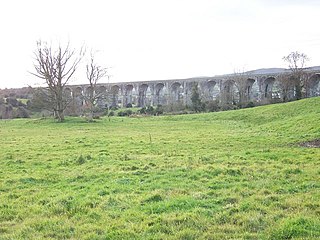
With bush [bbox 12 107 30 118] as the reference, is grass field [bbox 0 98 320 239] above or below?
below

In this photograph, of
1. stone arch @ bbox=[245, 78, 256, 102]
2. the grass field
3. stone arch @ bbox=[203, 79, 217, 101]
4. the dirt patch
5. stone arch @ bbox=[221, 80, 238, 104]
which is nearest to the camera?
the grass field

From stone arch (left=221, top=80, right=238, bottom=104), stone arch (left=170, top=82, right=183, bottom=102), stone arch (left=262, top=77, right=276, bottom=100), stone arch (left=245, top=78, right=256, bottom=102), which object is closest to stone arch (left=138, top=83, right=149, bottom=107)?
stone arch (left=170, top=82, right=183, bottom=102)

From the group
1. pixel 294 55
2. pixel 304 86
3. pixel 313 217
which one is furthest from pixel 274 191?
pixel 294 55

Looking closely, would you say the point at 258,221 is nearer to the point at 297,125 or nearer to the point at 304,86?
the point at 297,125

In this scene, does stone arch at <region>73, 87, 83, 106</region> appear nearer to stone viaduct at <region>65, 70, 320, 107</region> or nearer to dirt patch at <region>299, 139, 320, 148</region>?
stone viaduct at <region>65, 70, 320, 107</region>

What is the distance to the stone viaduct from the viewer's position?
63.4 m

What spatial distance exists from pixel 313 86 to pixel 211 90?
70.5ft

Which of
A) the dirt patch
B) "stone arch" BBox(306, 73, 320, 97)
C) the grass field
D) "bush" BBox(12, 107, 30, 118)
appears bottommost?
the dirt patch

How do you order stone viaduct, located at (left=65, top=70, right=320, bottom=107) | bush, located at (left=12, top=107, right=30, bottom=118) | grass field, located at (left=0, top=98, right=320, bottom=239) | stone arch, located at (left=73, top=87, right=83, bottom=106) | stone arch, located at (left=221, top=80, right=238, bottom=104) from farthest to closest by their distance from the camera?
stone arch, located at (left=221, top=80, right=238, bottom=104), stone viaduct, located at (left=65, top=70, right=320, bottom=107), bush, located at (left=12, top=107, right=30, bottom=118), stone arch, located at (left=73, top=87, right=83, bottom=106), grass field, located at (left=0, top=98, right=320, bottom=239)

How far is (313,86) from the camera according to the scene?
6494cm

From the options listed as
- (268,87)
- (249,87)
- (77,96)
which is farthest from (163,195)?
(249,87)

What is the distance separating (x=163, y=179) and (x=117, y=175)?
1.47 meters

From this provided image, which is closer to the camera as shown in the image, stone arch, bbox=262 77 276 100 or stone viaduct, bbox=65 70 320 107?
stone viaduct, bbox=65 70 320 107

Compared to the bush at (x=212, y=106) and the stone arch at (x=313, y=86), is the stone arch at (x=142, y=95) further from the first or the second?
the stone arch at (x=313, y=86)
